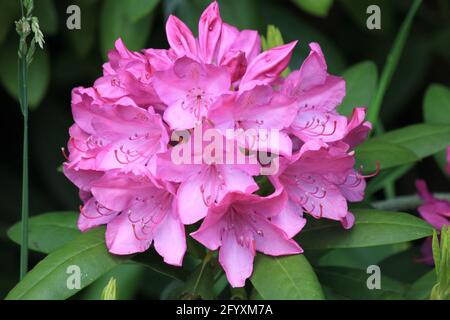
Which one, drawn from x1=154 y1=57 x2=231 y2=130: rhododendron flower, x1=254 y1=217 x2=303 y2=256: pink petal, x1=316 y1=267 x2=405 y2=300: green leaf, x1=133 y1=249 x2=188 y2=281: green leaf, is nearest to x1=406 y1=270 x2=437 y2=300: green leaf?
x1=316 y1=267 x2=405 y2=300: green leaf

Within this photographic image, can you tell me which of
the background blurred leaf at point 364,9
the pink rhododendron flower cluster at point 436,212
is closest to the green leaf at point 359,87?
the pink rhododendron flower cluster at point 436,212

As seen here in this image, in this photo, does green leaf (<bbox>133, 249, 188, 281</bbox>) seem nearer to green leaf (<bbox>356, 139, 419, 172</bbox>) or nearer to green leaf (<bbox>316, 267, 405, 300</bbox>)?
green leaf (<bbox>316, 267, 405, 300</bbox>)

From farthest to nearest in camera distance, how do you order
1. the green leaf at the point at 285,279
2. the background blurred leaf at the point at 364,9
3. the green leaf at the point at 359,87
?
the background blurred leaf at the point at 364,9 → the green leaf at the point at 359,87 → the green leaf at the point at 285,279

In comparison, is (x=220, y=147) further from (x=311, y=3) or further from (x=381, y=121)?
(x=381, y=121)

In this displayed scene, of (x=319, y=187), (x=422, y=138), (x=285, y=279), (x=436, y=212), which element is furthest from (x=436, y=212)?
(x=285, y=279)

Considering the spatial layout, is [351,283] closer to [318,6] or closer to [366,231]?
[366,231]

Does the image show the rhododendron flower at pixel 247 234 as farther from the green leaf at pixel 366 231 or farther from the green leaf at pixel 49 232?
the green leaf at pixel 49 232

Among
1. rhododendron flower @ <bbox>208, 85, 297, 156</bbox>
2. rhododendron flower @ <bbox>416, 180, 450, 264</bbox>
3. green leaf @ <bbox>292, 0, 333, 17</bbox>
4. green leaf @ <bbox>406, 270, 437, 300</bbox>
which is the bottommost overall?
green leaf @ <bbox>406, 270, 437, 300</bbox>
